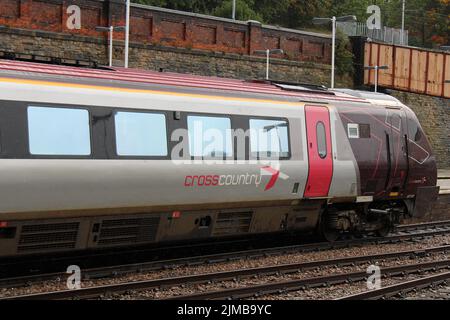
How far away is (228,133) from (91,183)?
9.01 feet

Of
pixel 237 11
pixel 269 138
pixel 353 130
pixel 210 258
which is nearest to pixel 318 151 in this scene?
pixel 353 130

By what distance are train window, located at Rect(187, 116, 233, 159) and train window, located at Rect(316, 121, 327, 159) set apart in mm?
2224

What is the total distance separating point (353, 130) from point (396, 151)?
5.28 feet

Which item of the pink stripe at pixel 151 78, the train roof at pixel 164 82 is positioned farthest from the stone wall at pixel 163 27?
the pink stripe at pixel 151 78

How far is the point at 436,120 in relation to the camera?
44188mm

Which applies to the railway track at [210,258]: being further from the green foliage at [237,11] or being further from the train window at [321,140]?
the green foliage at [237,11]

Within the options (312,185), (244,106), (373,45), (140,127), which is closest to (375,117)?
(312,185)

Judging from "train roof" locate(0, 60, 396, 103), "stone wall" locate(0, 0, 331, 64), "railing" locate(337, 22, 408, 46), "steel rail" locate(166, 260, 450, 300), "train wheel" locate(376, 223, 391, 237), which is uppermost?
"railing" locate(337, 22, 408, 46)

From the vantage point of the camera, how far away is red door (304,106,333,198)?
1278 centimetres

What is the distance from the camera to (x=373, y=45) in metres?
40.8

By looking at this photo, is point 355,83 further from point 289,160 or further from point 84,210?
point 84,210

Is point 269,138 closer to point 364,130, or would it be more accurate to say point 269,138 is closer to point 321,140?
point 321,140

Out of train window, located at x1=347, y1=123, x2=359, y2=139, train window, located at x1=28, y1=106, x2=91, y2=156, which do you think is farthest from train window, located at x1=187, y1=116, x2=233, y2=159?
train window, located at x1=347, y1=123, x2=359, y2=139

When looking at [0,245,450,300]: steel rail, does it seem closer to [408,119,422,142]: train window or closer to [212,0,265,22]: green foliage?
[408,119,422,142]: train window
